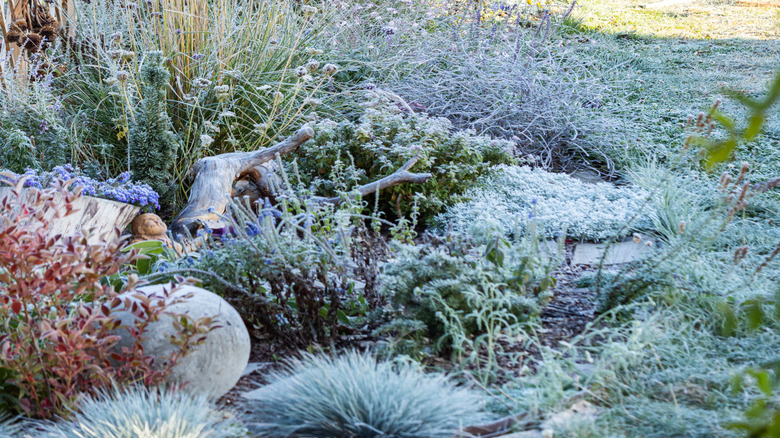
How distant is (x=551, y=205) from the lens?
4020 mm

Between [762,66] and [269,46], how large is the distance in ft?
21.3

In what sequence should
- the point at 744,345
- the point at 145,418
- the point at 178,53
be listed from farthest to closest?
the point at 178,53 < the point at 744,345 < the point at 145,418

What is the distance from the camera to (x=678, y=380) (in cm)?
201

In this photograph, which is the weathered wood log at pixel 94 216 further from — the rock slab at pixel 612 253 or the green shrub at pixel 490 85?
the green shrub at pixel 490 85

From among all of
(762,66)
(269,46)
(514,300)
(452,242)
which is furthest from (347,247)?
(762,66)

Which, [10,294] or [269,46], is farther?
[269,46]

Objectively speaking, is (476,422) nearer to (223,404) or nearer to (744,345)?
(223,404)

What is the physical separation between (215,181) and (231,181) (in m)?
0.13

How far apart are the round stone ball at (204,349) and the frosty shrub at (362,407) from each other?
25 centimetres

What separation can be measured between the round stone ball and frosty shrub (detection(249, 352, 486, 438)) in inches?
9.7

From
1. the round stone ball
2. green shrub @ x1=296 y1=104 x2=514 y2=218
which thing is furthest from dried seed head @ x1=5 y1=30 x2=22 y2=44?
the round stone ball

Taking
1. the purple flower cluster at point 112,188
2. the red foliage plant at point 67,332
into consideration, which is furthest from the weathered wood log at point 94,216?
the red foliage plant at point 67,332

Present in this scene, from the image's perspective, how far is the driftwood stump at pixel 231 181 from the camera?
12.3 feet

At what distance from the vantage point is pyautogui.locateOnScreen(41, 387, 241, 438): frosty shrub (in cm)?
160
